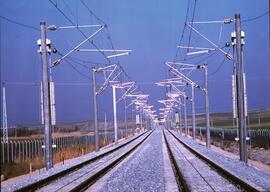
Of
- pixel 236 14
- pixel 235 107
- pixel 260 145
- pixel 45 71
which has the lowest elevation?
pixel 260 145

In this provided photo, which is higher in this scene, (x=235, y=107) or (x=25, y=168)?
(x=235, y=107)

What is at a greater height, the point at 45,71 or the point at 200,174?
the point at 45,71

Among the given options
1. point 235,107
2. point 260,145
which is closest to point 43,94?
point 235,107

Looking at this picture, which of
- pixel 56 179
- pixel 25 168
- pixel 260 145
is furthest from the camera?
pixel 260 145

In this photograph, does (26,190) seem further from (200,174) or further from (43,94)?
(43,94)

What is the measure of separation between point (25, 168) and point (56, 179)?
36.8ft

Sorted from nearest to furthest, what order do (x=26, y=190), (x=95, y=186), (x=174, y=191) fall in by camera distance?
(x=174, y=191)
(x=26, y=190)
(x=95, y=186)

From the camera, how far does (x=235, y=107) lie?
1086 inches

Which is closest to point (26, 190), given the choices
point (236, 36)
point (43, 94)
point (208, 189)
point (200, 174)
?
point (208, 189)

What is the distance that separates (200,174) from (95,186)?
191 inches

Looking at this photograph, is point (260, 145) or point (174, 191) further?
point (260, 145)

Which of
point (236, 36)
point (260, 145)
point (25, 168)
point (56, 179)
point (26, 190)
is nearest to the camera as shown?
point (26, 190)

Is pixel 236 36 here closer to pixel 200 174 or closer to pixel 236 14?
pixel 236 14

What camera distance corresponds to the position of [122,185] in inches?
708
